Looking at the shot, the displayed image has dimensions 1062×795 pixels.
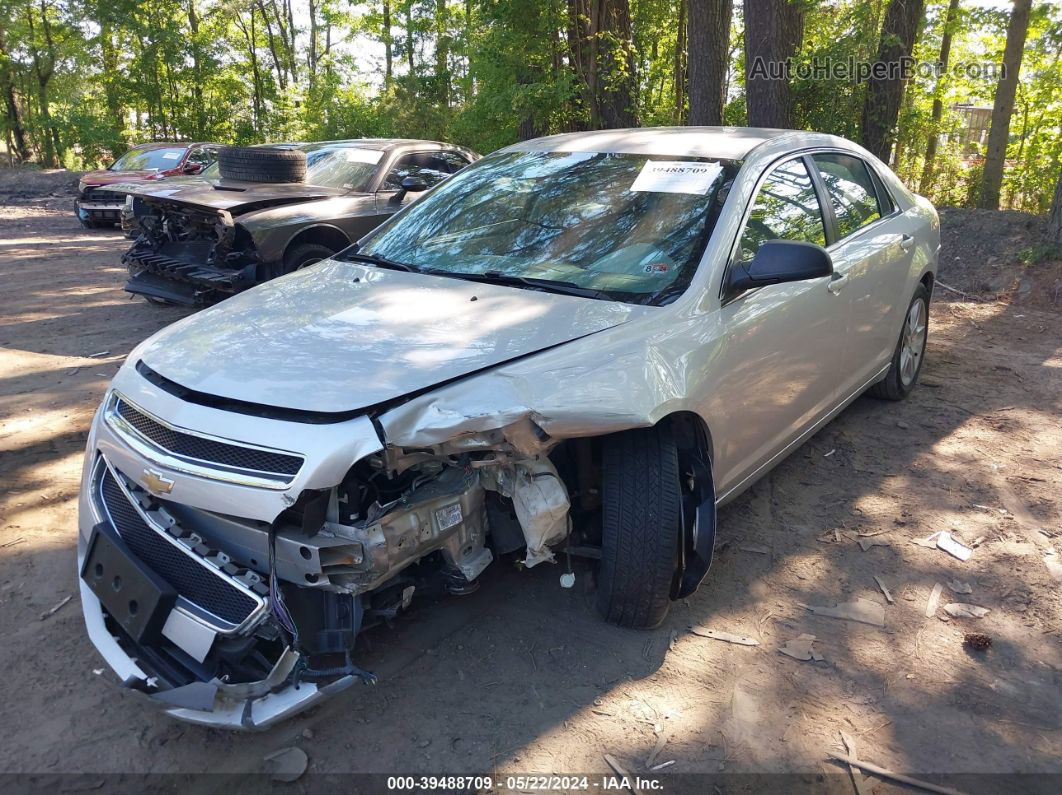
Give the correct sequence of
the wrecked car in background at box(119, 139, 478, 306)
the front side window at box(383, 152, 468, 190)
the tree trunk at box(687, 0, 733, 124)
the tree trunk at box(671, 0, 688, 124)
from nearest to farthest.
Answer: the wrecked car in background at box(119, 139, 478, 306), the front side window at box(383, 152, 468, 190), the tree trunk at box(687, 0, 733, 124), the tree trunk at box(671, 0, 688, 124)

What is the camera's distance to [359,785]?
240cm

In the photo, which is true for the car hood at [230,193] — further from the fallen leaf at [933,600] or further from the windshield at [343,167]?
the fallen leaf at [933,600]

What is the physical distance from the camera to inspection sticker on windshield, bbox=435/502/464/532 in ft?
8.52

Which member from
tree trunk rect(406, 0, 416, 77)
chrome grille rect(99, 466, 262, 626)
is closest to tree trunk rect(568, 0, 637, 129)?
chrome grille rect(99, 466, 262, 626)

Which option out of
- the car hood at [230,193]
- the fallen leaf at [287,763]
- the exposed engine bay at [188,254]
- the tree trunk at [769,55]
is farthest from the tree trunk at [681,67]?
the fallen leaf at [287,763]

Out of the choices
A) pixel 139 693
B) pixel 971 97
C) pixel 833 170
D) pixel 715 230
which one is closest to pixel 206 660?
pixel 139 693

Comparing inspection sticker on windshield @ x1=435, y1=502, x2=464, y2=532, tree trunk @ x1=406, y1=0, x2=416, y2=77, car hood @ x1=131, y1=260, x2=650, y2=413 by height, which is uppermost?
tree trunk @ x1=406, y1=0, x2=416, y2=77

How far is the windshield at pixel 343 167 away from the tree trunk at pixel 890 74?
6.90m

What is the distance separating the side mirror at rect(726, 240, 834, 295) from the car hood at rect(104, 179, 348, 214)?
16.5ft

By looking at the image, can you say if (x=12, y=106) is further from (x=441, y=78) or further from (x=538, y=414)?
(x=538, y=414)

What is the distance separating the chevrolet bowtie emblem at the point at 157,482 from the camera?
2484 millimetres

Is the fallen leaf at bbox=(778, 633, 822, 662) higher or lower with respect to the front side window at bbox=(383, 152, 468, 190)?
lower

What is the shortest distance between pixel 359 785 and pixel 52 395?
4.27m

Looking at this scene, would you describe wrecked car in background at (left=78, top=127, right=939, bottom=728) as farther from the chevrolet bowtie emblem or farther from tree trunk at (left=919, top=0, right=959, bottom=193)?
tree trunk at (left=919, top=0, right=959, bottom=193)
